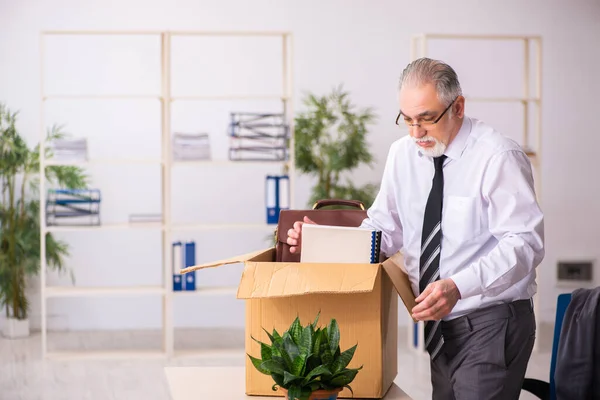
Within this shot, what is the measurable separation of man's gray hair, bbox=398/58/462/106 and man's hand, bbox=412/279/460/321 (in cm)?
46

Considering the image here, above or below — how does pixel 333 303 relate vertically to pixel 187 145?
below

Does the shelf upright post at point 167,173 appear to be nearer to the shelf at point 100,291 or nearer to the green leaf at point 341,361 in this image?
the shelf at point 100,291

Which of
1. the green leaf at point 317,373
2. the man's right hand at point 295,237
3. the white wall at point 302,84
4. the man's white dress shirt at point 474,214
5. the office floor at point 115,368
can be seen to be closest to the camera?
the green leaf at point 317,373

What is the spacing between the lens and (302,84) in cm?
624

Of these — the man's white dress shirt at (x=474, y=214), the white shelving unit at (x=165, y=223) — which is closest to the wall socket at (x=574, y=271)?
the white shelving unit at (x=165, y=223)

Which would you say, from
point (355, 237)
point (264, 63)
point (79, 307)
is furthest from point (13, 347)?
point (355, 237)

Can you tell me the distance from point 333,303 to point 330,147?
3857 mm

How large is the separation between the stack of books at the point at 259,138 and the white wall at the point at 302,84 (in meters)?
0.95

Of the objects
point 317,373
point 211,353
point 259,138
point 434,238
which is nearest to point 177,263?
point 211,353

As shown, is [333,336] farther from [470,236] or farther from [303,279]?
[470,236]

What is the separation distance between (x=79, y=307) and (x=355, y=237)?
4.58m

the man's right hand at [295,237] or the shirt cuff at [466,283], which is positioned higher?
the man's right hand at [295,237]

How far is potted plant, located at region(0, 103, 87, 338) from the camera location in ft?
18.8

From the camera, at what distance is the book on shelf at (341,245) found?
2037 millimetres
